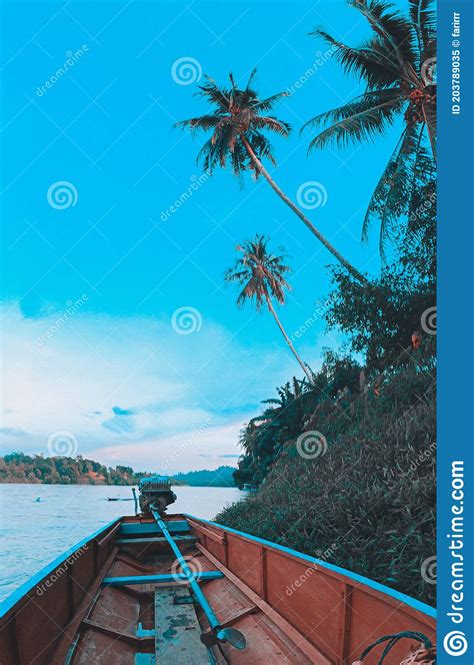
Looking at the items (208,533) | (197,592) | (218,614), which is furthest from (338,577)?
(208,533)

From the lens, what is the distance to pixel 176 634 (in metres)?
3.55

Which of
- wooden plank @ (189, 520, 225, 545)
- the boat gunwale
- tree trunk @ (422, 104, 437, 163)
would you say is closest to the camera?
the boat gunwale

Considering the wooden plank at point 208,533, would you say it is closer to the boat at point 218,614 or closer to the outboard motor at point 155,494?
the boat at point 218,614

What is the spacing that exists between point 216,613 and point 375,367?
8.88 meters

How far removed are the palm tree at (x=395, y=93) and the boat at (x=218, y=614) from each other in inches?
372

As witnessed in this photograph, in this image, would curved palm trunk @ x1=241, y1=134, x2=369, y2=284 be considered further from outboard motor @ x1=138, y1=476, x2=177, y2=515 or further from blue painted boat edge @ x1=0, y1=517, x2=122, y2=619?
blue painted boat edge @ x1=0, y1=517, x2=122, y2=619

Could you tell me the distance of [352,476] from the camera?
21.8 ft

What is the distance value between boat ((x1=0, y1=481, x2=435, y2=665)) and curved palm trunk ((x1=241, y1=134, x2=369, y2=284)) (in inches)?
365

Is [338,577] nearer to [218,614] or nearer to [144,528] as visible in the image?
[218,614]

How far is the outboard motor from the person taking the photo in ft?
38.9

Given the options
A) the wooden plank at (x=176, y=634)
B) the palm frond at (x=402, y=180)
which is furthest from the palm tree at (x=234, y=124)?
the wooden plank at (x=176, y=634)

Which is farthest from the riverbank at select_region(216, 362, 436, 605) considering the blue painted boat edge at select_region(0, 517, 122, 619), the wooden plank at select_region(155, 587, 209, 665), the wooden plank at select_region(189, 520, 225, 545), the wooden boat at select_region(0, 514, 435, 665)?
the blue painted boat edge at select_region(0, 517, 122, 619)
